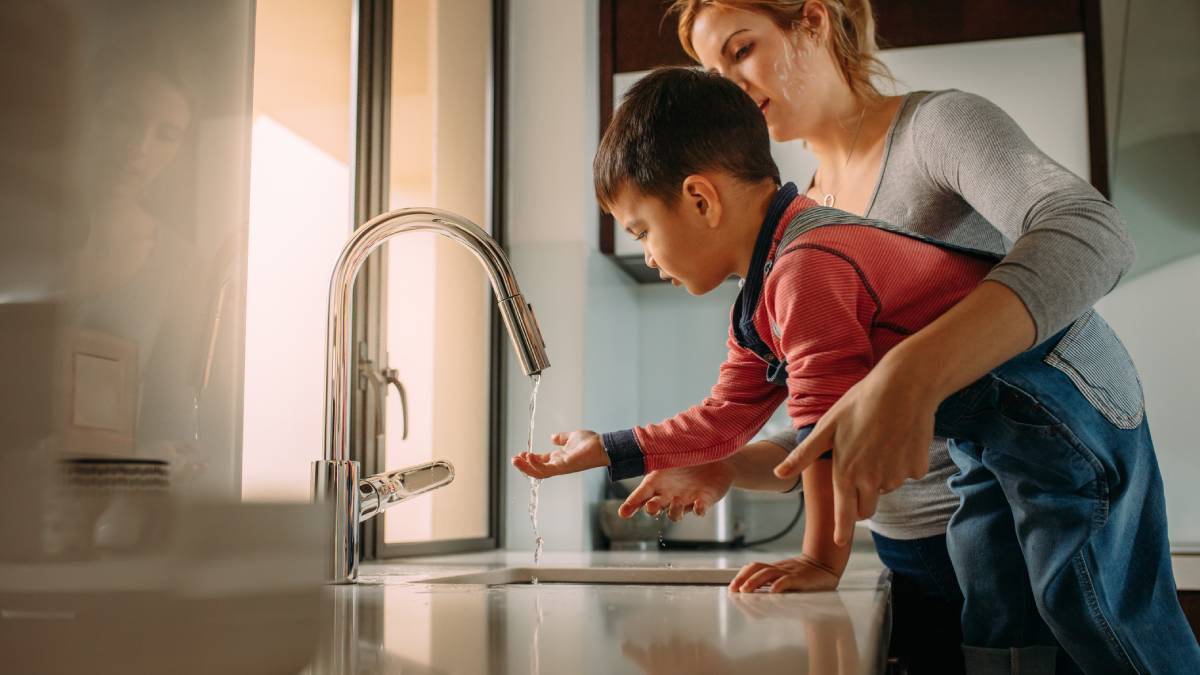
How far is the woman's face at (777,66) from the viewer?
1202 millimetres

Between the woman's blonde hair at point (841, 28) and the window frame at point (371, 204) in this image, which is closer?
the woman's blonde hair at point (841, 28)

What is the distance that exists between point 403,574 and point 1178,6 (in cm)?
188

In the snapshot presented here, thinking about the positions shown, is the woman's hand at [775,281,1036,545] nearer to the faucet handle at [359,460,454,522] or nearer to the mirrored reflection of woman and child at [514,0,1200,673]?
the mirrored reflection of woman and child at [514,0,1200,673]

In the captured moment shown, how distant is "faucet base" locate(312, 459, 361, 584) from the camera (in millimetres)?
943

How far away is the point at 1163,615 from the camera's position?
2.62 ft

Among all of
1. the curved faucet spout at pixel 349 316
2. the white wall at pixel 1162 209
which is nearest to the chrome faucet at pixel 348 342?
the curved faucet spout at pixel 349 316

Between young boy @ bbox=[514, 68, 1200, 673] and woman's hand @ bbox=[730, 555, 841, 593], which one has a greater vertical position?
young boy @ bbox=[514, 68, 1200, 673]

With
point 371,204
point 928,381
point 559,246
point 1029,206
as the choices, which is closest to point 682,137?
point 1029,206

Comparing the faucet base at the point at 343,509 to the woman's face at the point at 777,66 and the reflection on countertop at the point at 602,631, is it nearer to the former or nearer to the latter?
the reflection on countertop at the point at 602,631

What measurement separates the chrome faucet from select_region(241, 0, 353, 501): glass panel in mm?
115

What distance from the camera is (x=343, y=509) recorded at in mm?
963

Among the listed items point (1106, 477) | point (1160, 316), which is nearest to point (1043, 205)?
point (1106, 477)

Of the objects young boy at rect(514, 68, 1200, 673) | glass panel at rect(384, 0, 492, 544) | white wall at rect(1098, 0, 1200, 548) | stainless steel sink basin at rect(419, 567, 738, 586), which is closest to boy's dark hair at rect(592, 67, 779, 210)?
young boy at rect(514, 68, 1200, 673)

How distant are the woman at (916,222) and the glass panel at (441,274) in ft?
1.97
